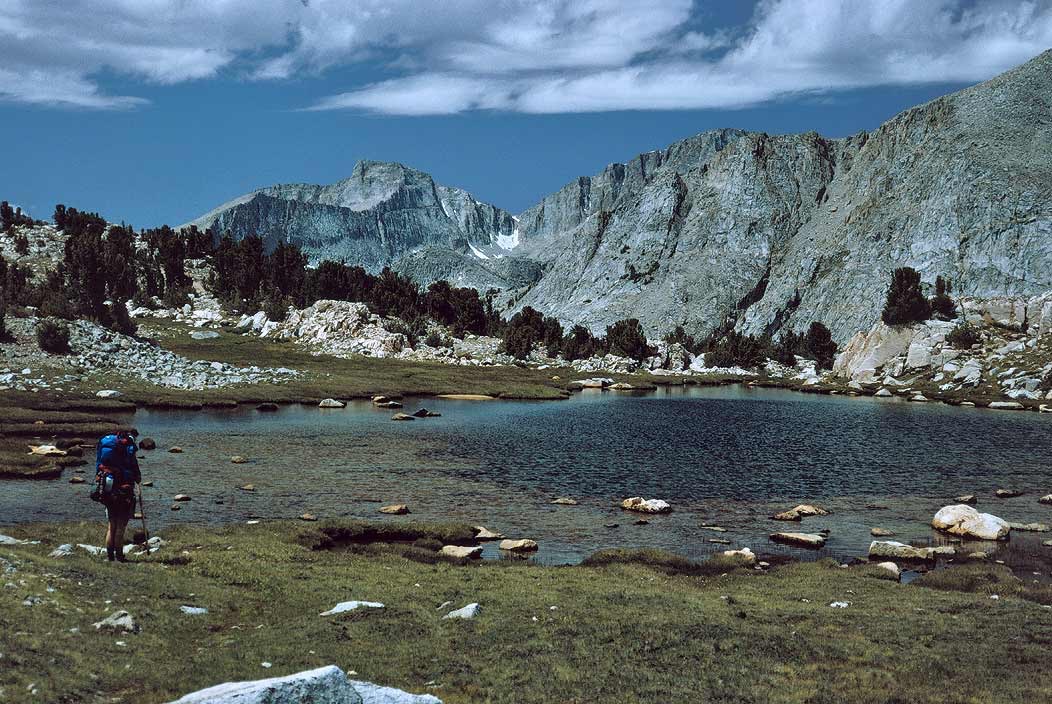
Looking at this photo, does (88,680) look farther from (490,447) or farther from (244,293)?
(244,293)

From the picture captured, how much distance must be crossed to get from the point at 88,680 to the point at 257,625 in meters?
5.29

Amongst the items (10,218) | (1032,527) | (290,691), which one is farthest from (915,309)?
(10,218)

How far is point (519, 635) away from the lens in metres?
19.1

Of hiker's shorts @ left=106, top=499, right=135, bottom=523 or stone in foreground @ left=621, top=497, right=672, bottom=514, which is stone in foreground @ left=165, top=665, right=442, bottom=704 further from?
stone in foreground @ left=621, top=497, right=672, bottom=514

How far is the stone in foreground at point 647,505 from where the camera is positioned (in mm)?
41125

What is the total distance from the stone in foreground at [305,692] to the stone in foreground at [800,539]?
89.1 ft

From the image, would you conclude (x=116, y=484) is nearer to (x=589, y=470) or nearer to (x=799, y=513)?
(x=799, y=513)

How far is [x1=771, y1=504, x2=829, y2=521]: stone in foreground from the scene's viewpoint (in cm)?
4006

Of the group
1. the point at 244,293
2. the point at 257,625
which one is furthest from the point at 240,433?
the point at 244,293

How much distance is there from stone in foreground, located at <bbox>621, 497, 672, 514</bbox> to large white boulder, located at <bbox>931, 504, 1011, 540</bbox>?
13664 mm

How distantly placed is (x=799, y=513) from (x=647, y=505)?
821 cm

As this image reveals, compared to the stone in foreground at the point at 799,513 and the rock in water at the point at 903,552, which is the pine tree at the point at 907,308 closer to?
the stone in foreground at the point at 799,513

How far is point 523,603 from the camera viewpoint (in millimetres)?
22250

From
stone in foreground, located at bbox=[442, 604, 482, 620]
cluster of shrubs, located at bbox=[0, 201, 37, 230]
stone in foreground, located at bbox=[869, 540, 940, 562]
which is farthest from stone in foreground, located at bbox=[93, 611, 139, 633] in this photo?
cluster of shrubs, located at bbox=[0, 201, 37, 230]
